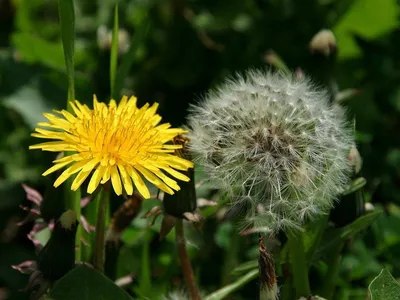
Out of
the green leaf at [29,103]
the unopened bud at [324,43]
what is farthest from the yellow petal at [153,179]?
the green leaf at [29,103]

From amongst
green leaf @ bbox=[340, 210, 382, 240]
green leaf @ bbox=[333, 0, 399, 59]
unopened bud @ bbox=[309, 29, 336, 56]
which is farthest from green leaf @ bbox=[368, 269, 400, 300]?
green leaf @ bbox=[333, 0, 399, 59]

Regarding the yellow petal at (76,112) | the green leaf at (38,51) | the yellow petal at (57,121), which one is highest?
the green leaf at (38,51)

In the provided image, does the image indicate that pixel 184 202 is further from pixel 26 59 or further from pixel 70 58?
pixel 26 59

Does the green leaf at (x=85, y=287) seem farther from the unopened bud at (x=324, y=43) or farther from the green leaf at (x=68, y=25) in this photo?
the unopened bud at (x=324, y=43)

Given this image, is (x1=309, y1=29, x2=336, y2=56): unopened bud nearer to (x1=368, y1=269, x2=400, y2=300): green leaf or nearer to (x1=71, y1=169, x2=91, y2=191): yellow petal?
(x1=368, y1=269, x2=400, y2=300): green leaf

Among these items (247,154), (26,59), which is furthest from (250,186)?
(26,59)

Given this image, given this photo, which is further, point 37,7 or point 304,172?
point 37,7

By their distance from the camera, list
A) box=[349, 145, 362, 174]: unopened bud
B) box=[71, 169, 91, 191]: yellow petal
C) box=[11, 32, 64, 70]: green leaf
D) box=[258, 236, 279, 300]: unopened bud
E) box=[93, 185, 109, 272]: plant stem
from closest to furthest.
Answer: box=[258, 236, 279, 300]: unopened bud < box=[71, 169, 91, 191]: yellow petal < box=[93, 185, 109, 272]: plant stem < box=[349, 145, 362, 174]: unopened bud < box=[11, 32, 64, 70]: green leaf
